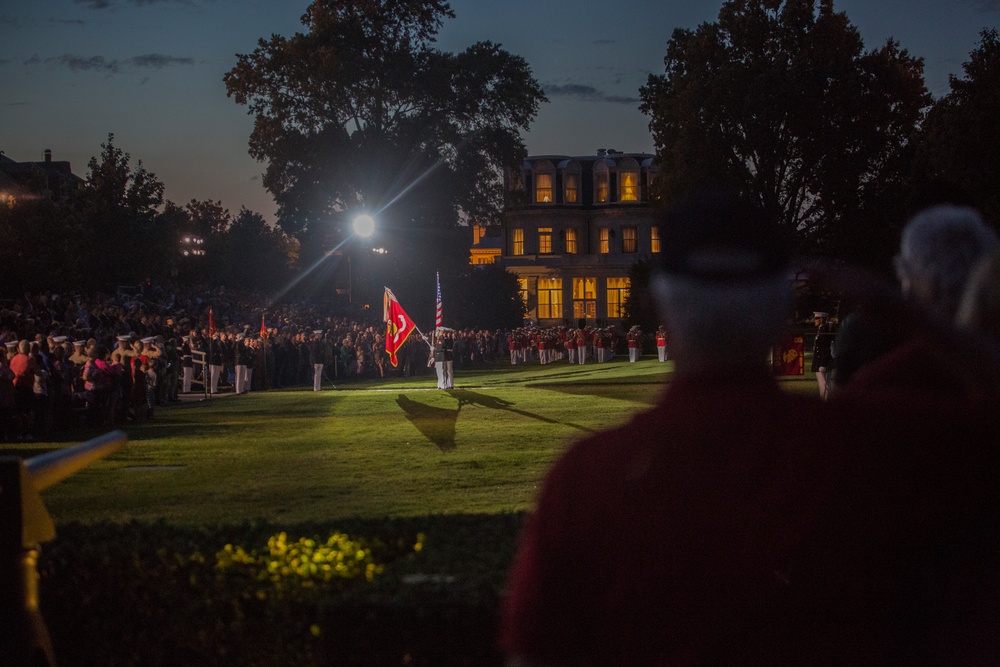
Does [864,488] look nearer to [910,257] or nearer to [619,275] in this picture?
[910,257]

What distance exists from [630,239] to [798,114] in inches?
1790

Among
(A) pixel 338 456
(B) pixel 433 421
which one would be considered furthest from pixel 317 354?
(A) pixel 338 456

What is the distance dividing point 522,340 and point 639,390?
2997cm

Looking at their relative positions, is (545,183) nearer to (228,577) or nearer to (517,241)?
(517,241)

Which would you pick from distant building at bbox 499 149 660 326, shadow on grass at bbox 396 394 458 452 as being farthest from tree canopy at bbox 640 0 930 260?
distant building at bbox 499 149 660 326

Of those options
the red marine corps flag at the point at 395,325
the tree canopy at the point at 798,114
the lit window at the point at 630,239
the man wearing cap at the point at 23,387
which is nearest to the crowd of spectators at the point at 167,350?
the man wearing cap at the point at 23,387

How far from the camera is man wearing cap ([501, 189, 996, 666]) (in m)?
2.09

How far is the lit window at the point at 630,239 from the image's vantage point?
87562 millimetres

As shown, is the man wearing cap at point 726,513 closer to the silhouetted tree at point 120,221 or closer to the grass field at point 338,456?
the grass field at point 338,456

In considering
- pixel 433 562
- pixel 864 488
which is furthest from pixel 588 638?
pixel 433 562

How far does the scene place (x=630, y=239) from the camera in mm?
87812

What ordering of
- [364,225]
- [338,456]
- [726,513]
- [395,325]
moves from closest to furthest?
1. [726,513]
2. [338,456]
3. [395,325]
4. [364,225]

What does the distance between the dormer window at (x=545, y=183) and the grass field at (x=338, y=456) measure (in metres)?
57.2

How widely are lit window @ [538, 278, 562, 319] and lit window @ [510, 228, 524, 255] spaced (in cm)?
323
